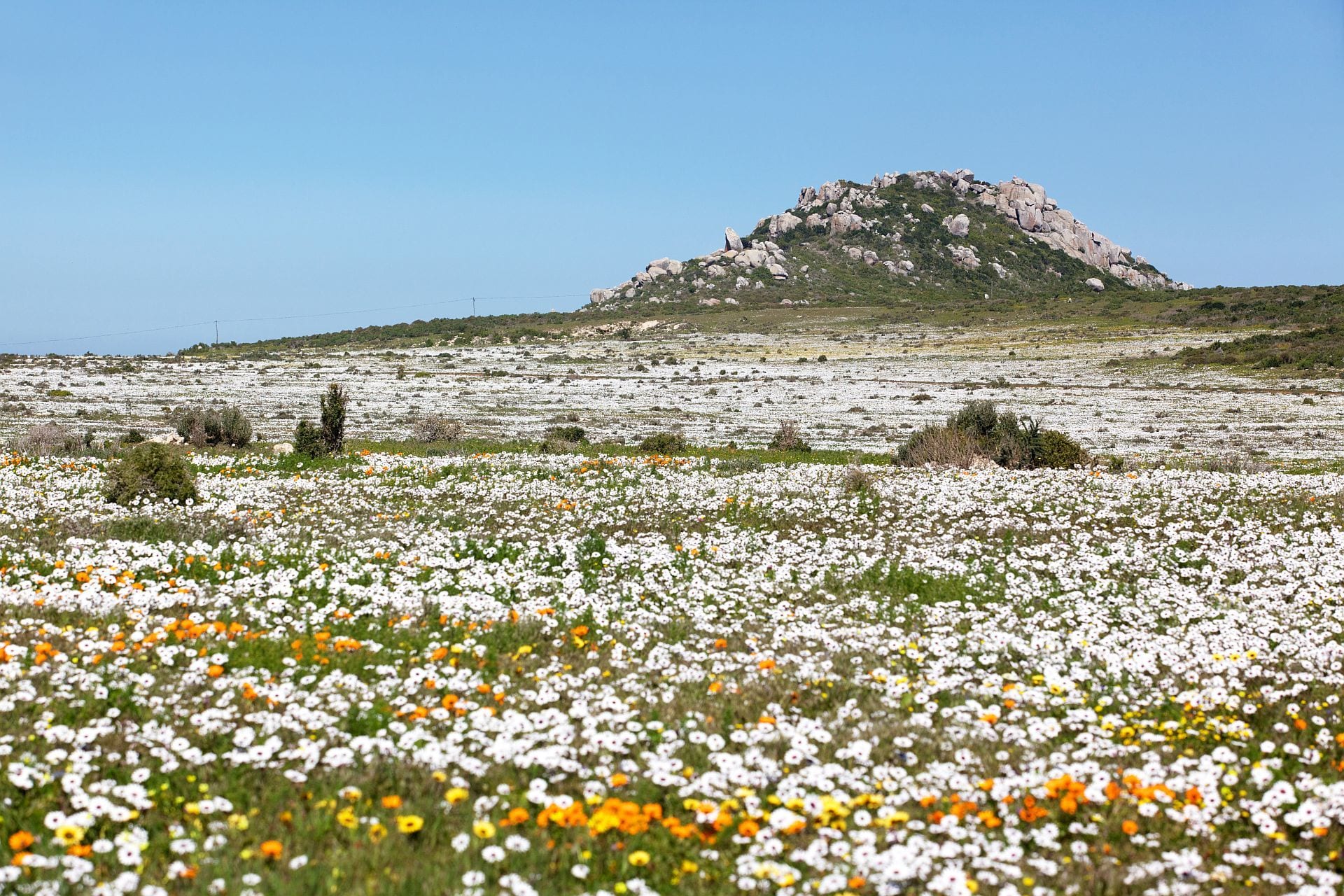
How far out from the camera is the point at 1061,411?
1861 inches

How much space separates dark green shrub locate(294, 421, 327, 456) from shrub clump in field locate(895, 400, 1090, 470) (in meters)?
14.9

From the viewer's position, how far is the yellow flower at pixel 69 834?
17.3ft

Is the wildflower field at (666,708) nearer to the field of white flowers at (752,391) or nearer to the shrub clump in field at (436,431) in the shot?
the shrub clump in field at (436,431)

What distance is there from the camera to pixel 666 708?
774 cm

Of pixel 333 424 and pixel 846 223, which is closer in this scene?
pixel 333 424

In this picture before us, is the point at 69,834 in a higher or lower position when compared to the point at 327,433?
lower

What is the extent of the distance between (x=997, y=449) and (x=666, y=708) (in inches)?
752

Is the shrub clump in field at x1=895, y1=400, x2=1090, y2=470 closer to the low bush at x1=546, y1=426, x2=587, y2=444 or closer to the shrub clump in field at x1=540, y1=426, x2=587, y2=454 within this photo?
the shrub clump in field at x1=540, y1=426, x2=587, y2=454

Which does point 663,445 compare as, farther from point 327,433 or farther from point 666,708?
point 666,708

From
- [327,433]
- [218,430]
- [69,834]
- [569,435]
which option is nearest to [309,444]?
[327,433]

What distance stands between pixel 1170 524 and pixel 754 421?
94.0ft

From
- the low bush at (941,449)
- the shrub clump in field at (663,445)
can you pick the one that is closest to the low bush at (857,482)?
the low bush at (941,449)

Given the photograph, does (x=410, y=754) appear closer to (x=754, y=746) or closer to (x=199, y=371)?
(x=754, y=746)

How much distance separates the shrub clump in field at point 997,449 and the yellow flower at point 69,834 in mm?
21244
